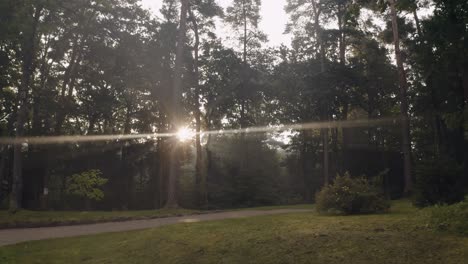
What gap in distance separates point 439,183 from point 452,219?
16.3 ft

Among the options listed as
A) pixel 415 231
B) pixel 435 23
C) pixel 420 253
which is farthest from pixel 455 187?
pixel 435 23

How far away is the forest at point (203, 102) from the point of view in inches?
1077

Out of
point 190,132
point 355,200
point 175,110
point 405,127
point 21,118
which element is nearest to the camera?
point 355,200

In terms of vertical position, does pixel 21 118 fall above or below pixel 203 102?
below

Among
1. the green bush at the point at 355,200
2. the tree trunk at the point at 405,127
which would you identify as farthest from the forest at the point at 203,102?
the green bush at the point at 355,200

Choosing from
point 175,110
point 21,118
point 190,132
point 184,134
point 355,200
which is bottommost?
point 355,200

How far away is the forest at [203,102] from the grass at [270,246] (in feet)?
43.0

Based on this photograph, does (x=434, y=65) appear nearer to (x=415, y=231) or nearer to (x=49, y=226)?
(x=415, y=231)

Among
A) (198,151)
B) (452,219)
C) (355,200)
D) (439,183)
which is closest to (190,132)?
(198,151)

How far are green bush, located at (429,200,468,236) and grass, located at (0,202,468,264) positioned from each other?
0.82ft

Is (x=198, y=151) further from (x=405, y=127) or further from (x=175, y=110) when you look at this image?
(x=405, y=127)

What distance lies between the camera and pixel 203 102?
1495 inches

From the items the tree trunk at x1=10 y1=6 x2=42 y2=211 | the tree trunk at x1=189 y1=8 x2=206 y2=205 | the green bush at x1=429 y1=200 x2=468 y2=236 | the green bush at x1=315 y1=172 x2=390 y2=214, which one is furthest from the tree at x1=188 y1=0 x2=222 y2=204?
the green bush at x1=429 y1=200 x2=468 y2=236

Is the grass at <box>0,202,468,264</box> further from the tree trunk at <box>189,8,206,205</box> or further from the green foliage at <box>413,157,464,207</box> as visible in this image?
the tree trunk at <box>189,8,206,205</box>
